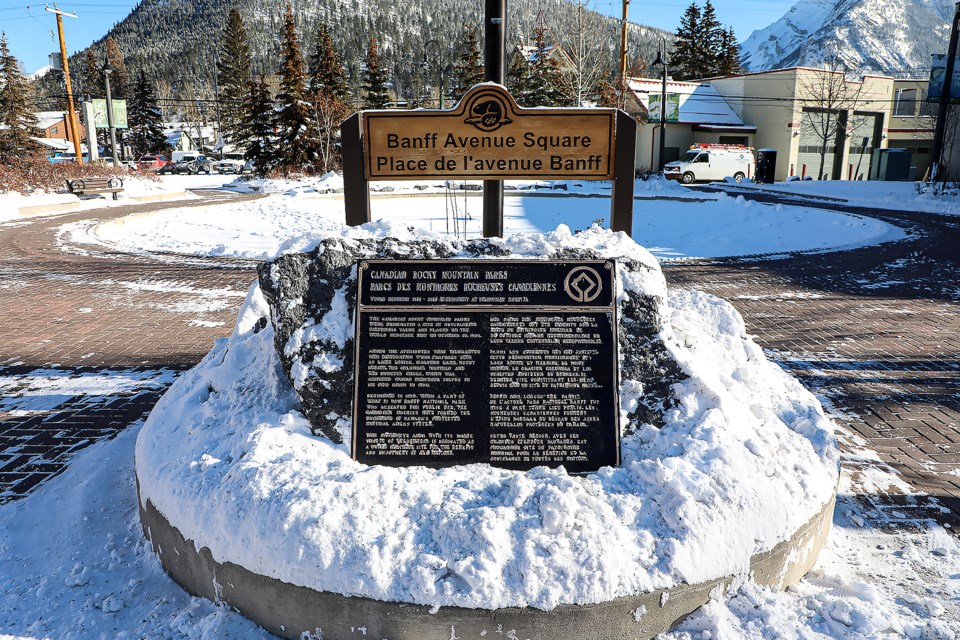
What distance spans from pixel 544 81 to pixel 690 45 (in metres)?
25.0

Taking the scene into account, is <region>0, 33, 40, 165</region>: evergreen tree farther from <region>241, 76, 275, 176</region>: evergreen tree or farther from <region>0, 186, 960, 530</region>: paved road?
<region>0, 186, 960, 530</region>: paved road

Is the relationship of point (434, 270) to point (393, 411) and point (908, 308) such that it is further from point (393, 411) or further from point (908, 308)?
point (908, 308)

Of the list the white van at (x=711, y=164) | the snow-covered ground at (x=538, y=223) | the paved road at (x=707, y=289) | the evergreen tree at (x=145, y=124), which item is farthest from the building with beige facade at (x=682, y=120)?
the evergreen tree at (x=145, y=124)

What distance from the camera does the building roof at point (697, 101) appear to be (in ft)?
142

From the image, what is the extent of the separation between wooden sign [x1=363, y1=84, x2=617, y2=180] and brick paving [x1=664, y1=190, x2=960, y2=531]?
9.40ft

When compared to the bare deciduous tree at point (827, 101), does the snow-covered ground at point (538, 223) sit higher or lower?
lower

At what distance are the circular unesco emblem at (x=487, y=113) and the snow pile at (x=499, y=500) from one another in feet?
2.98

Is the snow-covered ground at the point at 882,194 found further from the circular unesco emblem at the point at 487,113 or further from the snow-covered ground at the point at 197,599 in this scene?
the circular unesco emblem at the point at 487,113

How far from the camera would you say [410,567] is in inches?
108

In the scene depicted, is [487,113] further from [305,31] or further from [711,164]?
[305,31]

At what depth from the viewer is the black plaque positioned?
3.49m

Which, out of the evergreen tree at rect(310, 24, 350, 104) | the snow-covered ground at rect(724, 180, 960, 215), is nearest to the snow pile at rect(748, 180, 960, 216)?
the snow-covered ground at rect(724, 180, 960, 215)

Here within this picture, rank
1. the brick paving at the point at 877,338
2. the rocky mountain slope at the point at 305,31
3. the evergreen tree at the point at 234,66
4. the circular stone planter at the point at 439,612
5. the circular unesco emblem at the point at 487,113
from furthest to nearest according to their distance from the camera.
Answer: the rocky mountain slope at the point at 305,31, the evergreen tree at the point at 234,66, the brick paving at the point at 877,338, the circular unesco emblem at the point at 487,113, the circular stone planter at the point at 439,612


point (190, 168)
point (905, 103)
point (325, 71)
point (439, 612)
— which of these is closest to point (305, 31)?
point (190, 168)
